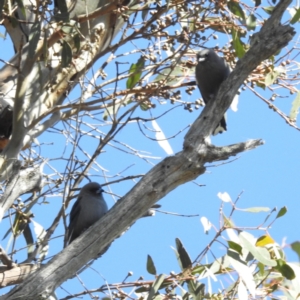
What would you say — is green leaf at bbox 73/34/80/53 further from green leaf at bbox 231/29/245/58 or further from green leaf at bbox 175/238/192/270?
green leaf at bbox 175/238/192/270

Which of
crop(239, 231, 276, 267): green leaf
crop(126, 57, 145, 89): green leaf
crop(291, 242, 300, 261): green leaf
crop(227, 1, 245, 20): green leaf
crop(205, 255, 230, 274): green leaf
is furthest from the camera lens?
crop(126, 57, 145, 89): green leaf

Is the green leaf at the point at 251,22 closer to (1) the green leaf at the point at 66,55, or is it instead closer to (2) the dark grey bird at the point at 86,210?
(1) the green leaf at the point at 66,55

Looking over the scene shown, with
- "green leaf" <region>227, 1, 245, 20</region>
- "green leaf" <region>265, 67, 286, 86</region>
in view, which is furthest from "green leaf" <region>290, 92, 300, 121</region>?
Result: "green leaf" <region>227, 1, 245, 20</region>

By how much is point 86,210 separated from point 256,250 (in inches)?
54.7

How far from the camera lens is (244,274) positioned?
2.47 meters

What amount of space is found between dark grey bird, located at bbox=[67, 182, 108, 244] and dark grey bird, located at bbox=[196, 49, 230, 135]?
2.61ft

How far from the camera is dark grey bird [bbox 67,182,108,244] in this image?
3.59 meters

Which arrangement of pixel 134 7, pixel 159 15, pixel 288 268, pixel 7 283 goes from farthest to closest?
pixel 134 7
pixel 159 15
pixel 7 283
pixel 288 268

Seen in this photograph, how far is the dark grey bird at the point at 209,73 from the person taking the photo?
3.67 m

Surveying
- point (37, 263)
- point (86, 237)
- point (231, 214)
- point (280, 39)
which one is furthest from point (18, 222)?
point (280, 39)

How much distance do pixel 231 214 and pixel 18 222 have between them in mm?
1217

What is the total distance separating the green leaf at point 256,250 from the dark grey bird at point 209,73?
1.22m

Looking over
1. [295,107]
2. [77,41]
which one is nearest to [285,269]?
[295,107]

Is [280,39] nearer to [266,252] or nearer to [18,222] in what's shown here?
[266,252]
